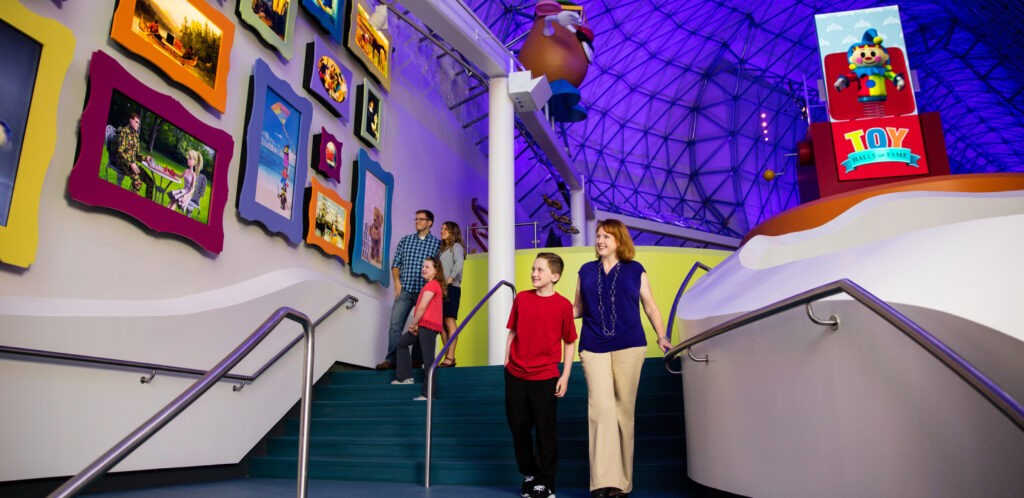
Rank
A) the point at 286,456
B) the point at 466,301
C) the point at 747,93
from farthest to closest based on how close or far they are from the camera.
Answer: the point at 747,93 < the point at 466,301 < the point at 286,456

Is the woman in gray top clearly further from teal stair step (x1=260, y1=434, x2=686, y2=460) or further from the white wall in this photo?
teal stair step (x1=260, y1=434, x2=686, y2=460)

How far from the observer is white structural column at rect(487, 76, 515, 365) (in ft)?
29.1

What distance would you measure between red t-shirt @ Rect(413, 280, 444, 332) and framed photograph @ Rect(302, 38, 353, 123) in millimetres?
2779

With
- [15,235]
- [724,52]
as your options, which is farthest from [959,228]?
[724,52]

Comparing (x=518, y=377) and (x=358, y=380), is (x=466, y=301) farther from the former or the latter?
(x=518, y=377)

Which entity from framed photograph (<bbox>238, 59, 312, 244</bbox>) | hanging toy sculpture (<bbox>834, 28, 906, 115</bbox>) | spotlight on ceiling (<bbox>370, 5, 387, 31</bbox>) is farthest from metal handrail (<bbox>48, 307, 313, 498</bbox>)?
hanging toy sculpture (<bbox>834, 28, 906, 115</bbox>)

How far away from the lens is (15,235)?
4000 mm

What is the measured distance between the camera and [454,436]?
227 inches

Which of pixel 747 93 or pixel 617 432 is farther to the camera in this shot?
pixel 747 93

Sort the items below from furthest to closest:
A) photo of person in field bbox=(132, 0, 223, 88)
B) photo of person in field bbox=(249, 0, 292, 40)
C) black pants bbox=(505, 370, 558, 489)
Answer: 1. photo of person in field bbox=(249, 0, 292, 40)
2. photo of person in field bbox=(132, 0, 223, 88)
3. black pants bbox=(505, 370, 558, 489)

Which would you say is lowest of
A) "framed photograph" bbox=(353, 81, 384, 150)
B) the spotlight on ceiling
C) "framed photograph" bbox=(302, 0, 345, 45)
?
"framed photograph" bbox=(353, 81, 384, 150)

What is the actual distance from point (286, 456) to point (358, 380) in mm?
1447

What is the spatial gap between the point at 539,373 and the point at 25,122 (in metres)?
3.49

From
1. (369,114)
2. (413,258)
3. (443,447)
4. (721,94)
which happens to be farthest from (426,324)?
(721,94)
